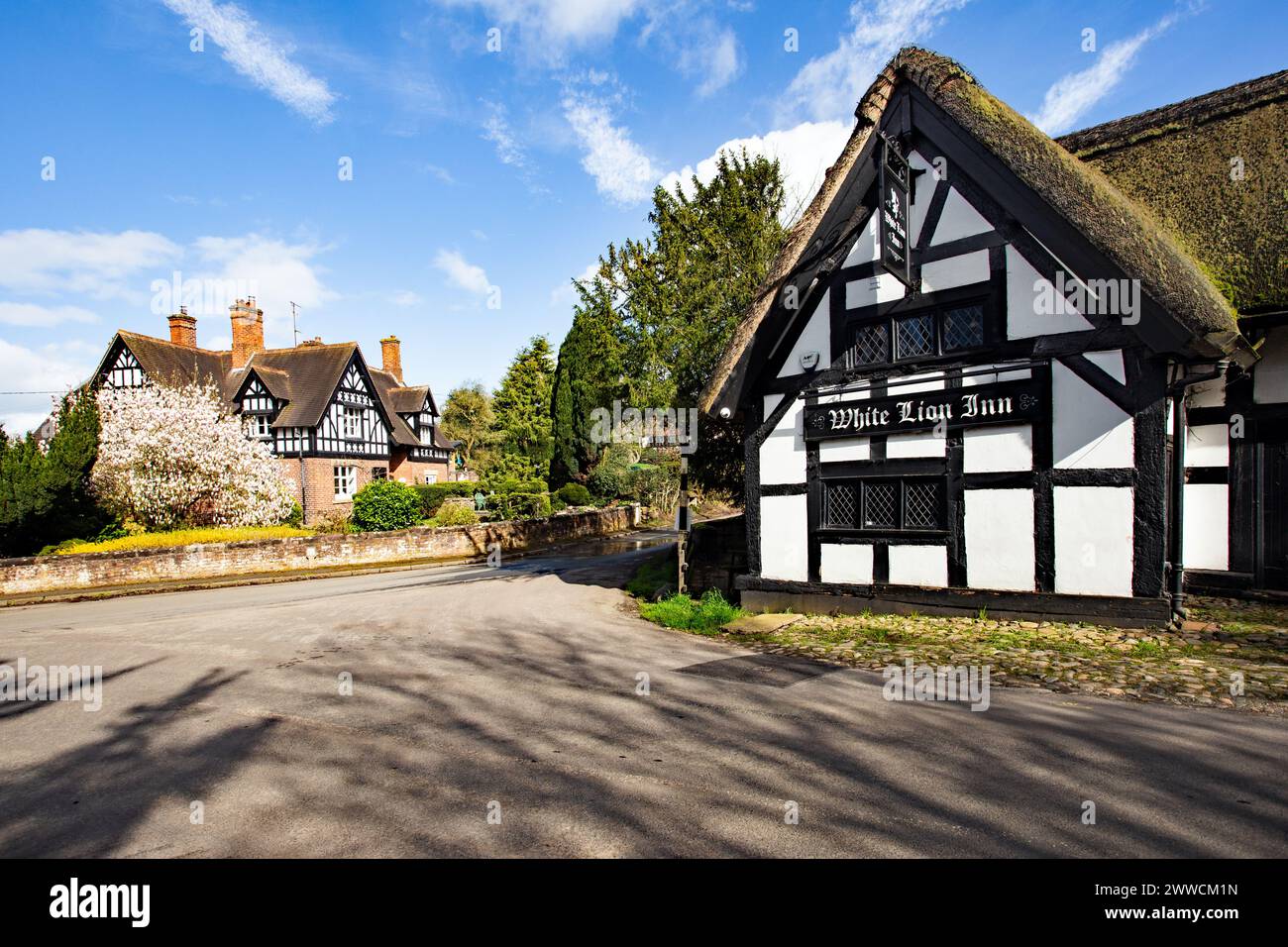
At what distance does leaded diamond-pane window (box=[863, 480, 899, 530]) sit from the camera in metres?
9.29

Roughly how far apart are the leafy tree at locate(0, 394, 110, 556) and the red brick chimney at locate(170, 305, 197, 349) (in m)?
18.1

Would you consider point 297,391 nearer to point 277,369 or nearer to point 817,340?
point 277,369

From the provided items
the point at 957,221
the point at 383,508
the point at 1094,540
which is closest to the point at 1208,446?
the point at 1094,540

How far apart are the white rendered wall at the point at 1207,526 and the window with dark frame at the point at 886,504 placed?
3.65 m

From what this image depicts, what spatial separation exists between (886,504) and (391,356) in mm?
43769

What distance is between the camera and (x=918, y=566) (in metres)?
9.03

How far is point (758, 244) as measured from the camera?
2161 cm

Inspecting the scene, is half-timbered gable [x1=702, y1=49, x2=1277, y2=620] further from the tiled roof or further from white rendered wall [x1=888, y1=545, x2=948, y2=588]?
the tiled roof

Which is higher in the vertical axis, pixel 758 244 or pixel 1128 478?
pixel 758 244
